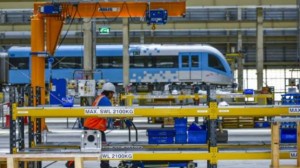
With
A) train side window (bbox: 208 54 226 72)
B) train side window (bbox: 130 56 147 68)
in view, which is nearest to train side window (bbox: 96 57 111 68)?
train side window (bbox: 130 56 147 68)

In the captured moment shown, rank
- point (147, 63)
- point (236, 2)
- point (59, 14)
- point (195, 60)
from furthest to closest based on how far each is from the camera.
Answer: point (147, 63) < point (195, 60) < point (236, 2) < point (59, 14)

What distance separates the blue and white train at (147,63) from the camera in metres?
48.5

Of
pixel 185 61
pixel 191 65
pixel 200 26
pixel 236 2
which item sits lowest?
pixel 191 65

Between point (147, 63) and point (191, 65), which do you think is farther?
point (147, 63)

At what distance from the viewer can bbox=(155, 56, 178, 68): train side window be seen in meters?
48.6

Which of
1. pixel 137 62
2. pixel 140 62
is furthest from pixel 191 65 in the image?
pixel 137 62

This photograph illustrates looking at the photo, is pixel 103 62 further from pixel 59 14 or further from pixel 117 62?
pixel 59 14

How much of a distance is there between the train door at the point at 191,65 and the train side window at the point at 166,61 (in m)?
0.39

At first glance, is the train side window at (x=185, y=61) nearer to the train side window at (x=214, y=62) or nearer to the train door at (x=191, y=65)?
the train door at (x=191, y=65)

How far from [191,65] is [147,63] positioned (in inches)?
125

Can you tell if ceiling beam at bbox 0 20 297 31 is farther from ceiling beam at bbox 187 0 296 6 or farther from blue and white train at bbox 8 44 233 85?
ceiling beam at bbox 187 0 296 6

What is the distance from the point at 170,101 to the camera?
32.8 m

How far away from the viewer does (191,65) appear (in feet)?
159

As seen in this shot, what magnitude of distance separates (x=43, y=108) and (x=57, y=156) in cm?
136
